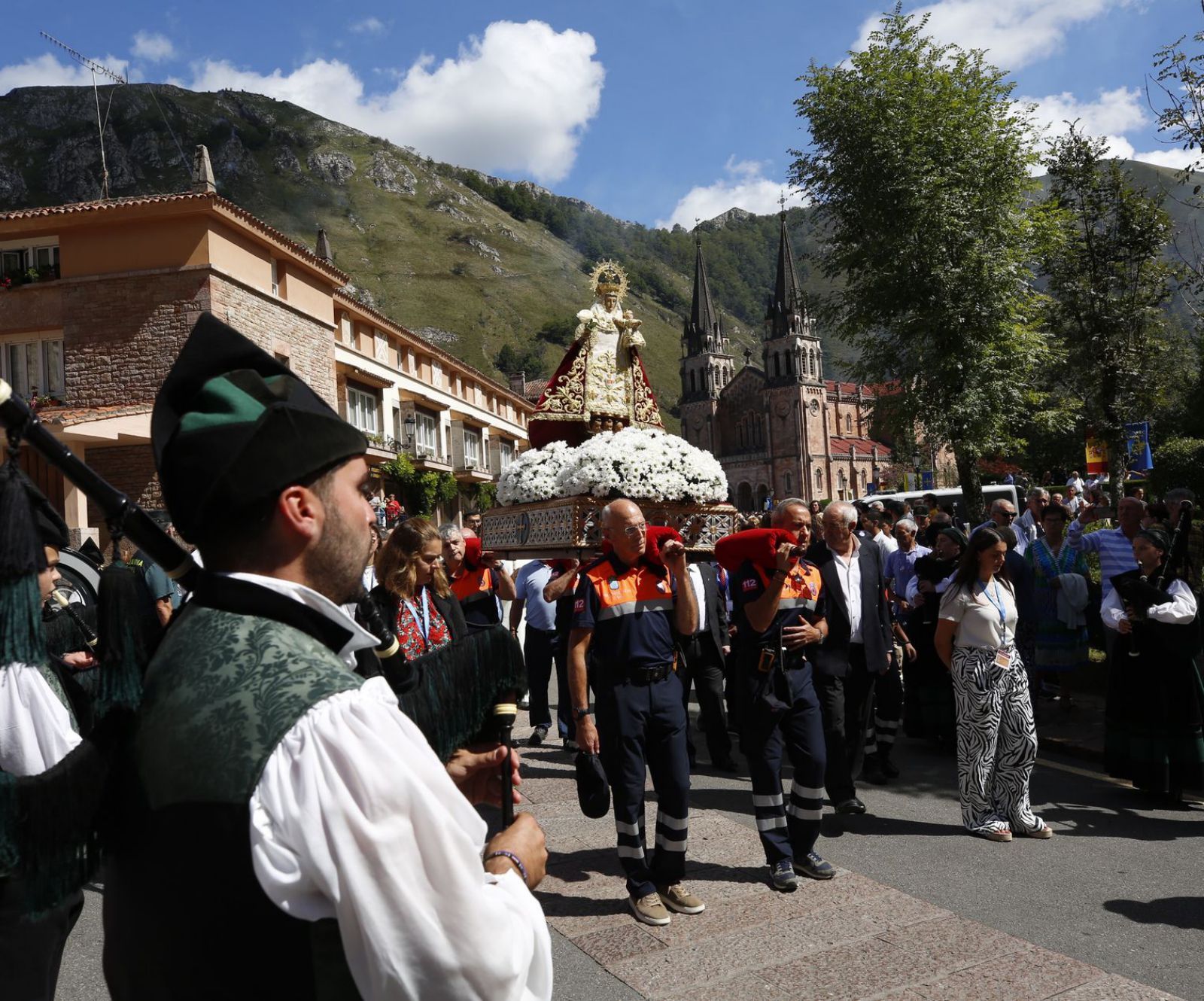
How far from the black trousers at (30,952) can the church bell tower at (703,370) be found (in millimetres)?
110890

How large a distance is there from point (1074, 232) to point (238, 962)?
99.9 feet

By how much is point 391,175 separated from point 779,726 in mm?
176308

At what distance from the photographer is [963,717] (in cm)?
676

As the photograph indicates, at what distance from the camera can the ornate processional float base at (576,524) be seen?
6.66 meters

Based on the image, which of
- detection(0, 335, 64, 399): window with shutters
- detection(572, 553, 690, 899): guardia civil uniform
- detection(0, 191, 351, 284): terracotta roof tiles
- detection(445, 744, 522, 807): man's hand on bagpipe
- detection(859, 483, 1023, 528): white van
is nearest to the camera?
detection(445, 744, 522, 807): man's hand on bagpipe

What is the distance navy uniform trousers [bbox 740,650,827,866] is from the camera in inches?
228

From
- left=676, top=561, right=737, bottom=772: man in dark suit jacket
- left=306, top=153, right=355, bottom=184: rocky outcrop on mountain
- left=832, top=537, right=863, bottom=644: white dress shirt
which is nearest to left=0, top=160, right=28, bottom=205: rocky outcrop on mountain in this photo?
left=306, top=153, right=355, bottom=184: rocky outcrop on mountain

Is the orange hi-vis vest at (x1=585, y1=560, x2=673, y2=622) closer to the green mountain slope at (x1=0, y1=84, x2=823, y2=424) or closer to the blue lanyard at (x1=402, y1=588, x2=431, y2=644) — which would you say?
the blue lanyard at (x1=402, y1=588, x2=431, y2=644)

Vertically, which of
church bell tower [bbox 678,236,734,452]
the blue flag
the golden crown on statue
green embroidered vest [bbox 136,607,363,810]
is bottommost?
green embroidered vest [bbox 136,607,363,810]

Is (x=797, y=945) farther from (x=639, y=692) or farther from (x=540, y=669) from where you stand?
(x=540, y=669)

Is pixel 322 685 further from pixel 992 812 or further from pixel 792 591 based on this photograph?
pixel 992 812

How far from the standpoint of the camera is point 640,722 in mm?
5445

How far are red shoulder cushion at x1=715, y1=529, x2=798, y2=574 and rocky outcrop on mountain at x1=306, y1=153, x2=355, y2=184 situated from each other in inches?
6474

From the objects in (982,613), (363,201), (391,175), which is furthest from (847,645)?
(391,175)
